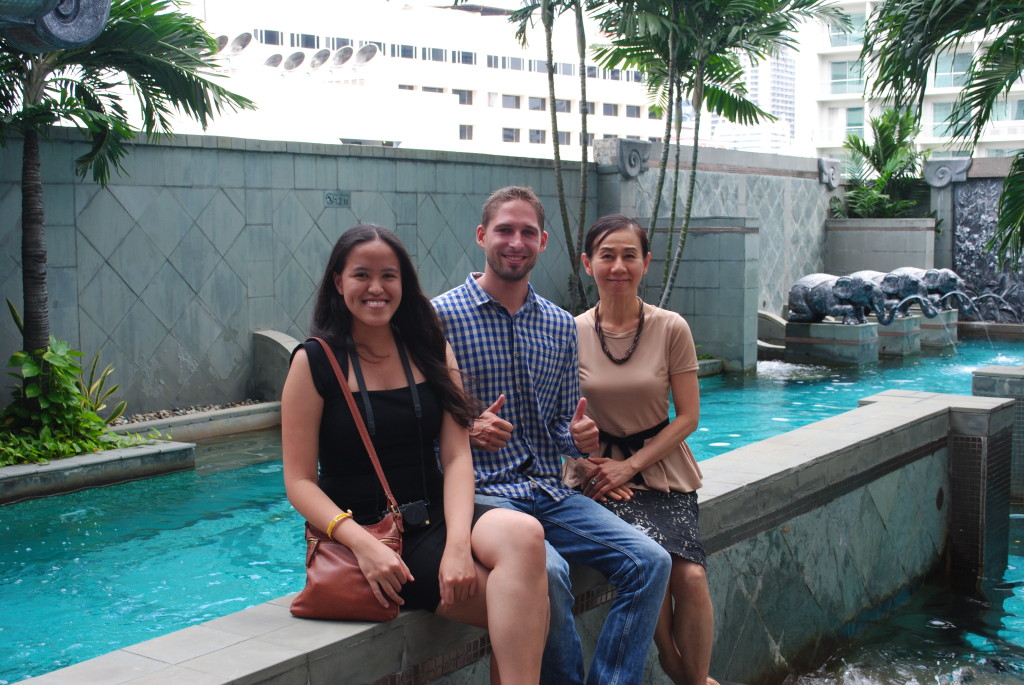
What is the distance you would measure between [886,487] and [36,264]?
22.0 feet

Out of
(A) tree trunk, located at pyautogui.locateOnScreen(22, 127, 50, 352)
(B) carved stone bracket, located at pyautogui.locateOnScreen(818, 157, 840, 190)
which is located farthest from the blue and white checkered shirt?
(B) carved stone bracket, located at pyautogui.locateOnScreen(818, 157, 840, 190)

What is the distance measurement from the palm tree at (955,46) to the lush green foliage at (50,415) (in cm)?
715

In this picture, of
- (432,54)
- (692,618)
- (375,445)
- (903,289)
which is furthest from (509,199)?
(432,54)

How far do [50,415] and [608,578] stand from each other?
6.51 m

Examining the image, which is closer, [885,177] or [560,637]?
[560,637]

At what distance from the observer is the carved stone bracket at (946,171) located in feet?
76.3

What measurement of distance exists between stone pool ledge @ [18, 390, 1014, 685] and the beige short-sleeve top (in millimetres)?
509

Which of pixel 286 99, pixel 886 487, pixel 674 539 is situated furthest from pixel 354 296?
pixel 286 99

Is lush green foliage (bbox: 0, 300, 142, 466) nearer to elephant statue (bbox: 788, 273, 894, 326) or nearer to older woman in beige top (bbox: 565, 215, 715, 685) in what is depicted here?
older woman in beige top (bbox: 565, 215, 715, 685)

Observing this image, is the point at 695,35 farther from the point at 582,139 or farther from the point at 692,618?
the point at 692,618

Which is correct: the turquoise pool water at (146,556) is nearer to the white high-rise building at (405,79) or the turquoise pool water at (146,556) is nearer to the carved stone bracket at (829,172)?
the white high-rise building at (405,79)

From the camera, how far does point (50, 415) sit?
8820 mm

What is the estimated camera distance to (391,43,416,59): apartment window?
182 feet

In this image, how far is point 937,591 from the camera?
733cm
